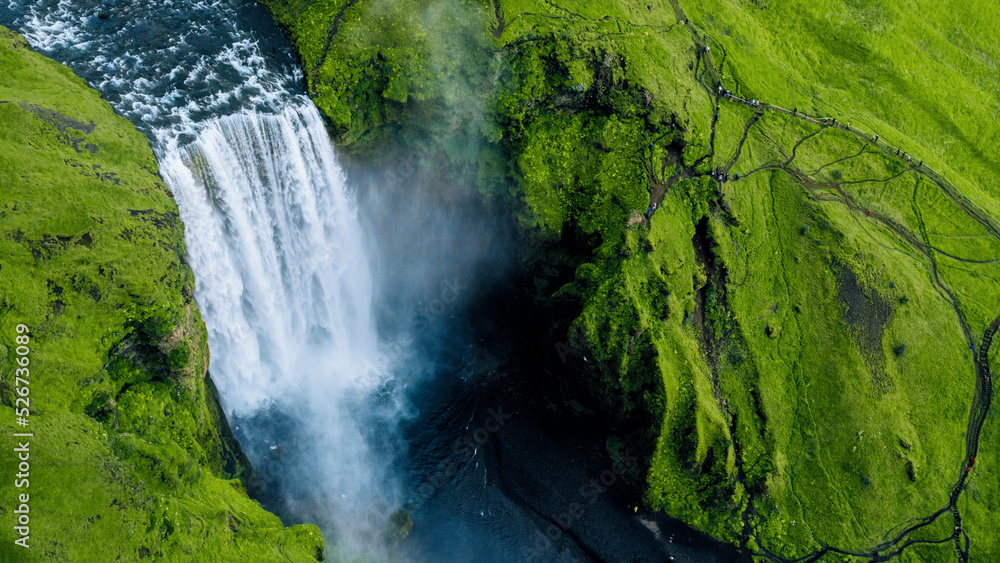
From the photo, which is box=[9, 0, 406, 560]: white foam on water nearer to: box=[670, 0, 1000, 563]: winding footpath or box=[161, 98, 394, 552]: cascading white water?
box=[161, 98, 394, 552]: cascading white water

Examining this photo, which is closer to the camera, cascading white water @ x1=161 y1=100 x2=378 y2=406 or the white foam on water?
cascading white water @ x1=161 y1=100 x2=378 y2=406

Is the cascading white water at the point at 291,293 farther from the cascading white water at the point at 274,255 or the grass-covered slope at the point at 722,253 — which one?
the grass-covered slope at the point at 722,253

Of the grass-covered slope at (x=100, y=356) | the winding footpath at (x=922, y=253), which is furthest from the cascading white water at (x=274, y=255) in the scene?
the winding footpath at (x=922, y=253)
